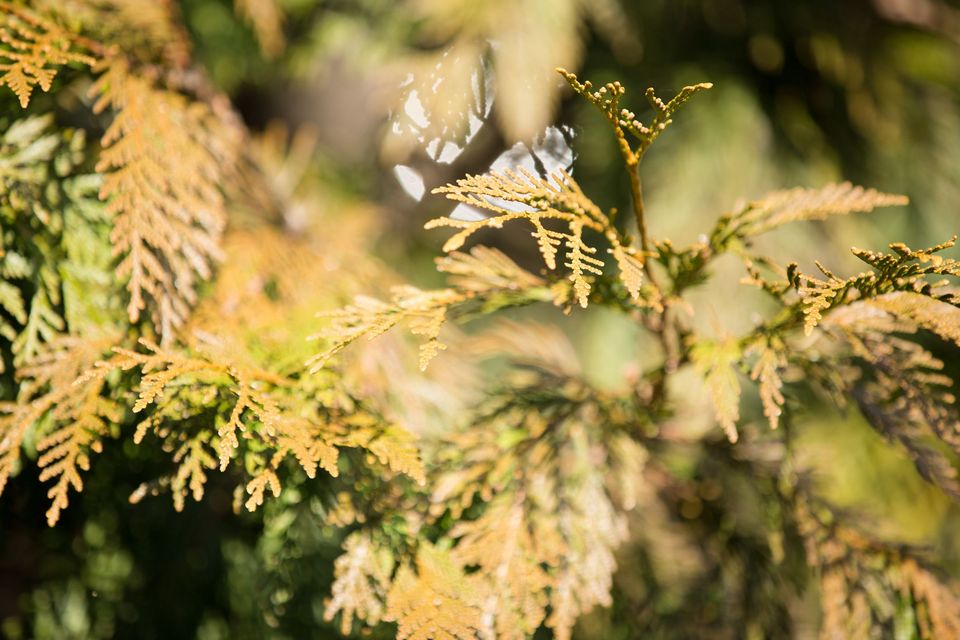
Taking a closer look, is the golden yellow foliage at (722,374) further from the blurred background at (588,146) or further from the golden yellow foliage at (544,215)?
the blurred background at (588,146)

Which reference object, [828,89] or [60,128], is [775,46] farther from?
[60,128]

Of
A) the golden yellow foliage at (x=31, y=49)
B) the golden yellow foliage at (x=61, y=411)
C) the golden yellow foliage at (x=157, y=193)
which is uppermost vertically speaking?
the golden yellow foliage at (x=31, y=49)

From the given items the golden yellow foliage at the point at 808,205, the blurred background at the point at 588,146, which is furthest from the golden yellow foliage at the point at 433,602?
the golden yellow foliage at the point at 808,205

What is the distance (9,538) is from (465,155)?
112cm

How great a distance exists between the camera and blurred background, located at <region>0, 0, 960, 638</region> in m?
1.16

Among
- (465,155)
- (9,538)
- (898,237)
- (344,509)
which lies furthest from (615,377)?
(9,538)

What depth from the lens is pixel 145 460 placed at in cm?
100

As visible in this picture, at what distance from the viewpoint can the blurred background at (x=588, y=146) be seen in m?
1.16

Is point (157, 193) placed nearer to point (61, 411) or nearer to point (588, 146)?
point (61, 411)

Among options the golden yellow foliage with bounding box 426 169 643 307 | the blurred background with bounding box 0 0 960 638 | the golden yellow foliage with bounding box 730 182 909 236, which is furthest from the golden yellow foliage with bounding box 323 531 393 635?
the golden yellow foliage with bounding box 730 182 909 236

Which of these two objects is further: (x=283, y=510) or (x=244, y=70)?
(x=244, y=70)

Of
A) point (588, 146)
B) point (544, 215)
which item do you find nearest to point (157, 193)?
point (544, 215)

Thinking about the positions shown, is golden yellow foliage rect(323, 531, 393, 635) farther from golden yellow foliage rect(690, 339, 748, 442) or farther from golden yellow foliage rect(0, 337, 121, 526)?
golden yellow foliage rect(690, 339, 748, 442)

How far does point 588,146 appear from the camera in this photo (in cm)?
165
